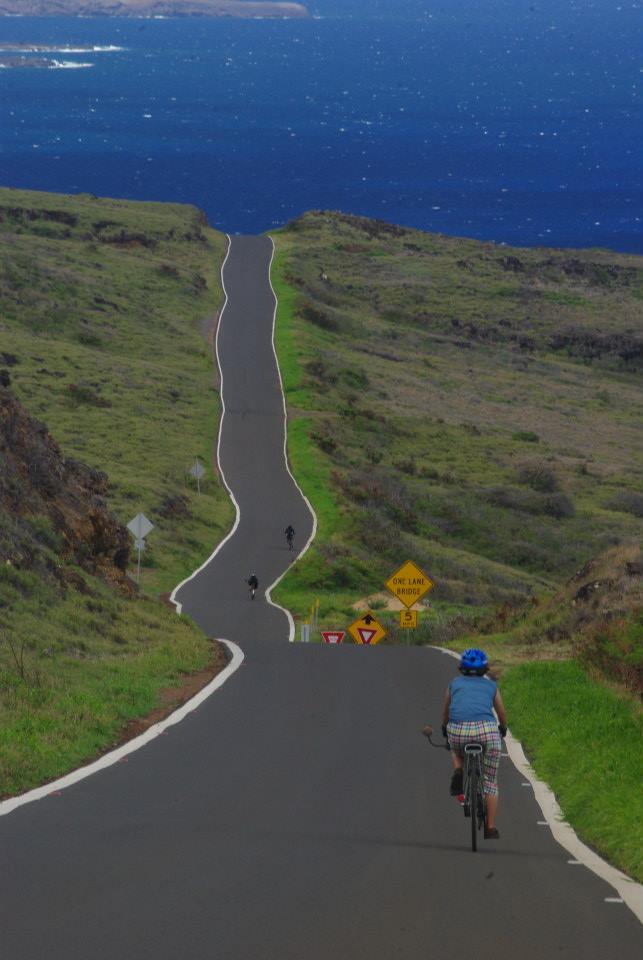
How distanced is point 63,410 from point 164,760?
169 feet

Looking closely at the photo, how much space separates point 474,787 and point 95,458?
4761 centimetres

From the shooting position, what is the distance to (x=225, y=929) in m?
7.55

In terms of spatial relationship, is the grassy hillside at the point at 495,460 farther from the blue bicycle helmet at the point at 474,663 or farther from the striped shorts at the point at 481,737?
the blue bicycle helmet at the point at 474,663

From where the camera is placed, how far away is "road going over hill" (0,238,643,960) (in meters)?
7.43

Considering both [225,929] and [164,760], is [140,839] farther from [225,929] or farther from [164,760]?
[164,760]

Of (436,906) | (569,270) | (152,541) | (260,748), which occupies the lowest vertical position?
(152,541)

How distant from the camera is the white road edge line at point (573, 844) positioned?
8.71 metres

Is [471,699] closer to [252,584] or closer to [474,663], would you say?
[474,663]

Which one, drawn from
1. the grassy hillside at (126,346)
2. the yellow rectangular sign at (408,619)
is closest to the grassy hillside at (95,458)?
the grassy hillside at (126,346)

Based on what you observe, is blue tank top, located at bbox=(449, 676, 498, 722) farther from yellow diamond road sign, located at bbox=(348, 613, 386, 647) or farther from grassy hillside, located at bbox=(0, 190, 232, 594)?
grassy hillside, located at bbox=(0, 190, 232, 594)

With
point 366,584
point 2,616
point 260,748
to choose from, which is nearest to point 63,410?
point 366,584

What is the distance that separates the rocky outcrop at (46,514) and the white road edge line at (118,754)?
10.7ft

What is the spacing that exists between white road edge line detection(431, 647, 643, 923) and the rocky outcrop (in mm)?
8652

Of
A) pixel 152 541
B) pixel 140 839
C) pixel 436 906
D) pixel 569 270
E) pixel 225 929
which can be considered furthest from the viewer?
pixel 569 270
